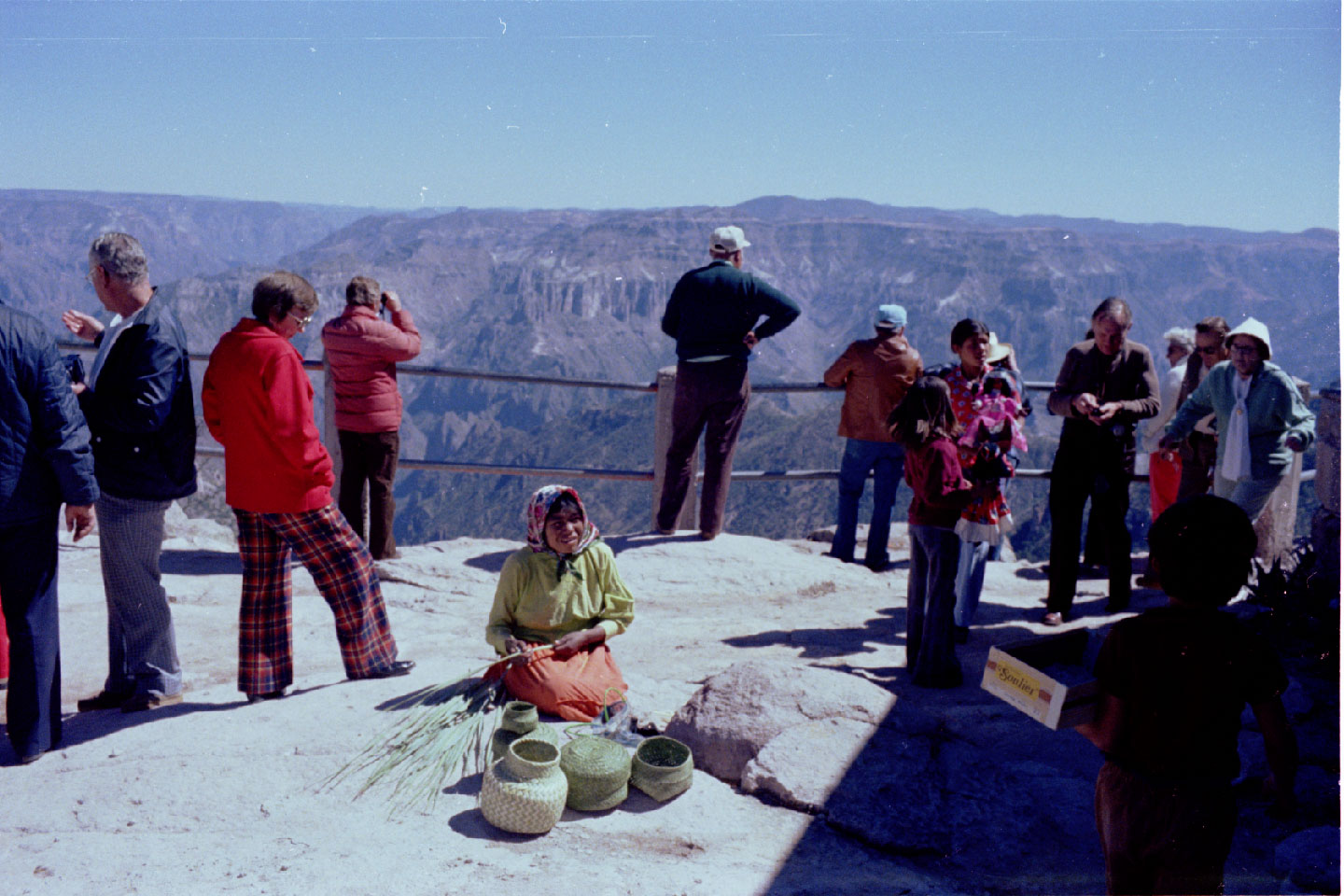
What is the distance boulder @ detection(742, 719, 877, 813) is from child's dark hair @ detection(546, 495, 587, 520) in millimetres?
930

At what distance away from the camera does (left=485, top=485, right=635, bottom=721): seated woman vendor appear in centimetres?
Result: 343

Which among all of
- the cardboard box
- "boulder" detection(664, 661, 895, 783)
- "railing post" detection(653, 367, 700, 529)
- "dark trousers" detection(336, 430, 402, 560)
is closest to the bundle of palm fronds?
"boulder" detection(664, 661, 895, 783)

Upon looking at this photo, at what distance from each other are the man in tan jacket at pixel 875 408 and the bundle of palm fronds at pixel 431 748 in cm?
301

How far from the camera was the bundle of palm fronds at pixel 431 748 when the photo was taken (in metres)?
2.99

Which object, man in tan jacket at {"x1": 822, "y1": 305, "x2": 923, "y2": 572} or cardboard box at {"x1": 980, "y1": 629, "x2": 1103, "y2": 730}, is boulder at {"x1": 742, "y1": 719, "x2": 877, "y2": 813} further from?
man in tan jacket at {"x1": 822, "y1": 305, "x2": 923, "y2": 572}

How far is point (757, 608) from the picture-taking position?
551cm

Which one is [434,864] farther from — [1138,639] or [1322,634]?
[1322,634]

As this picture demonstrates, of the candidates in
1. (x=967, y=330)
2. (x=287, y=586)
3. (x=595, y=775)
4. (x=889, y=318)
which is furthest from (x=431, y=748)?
(x=889, y=318)

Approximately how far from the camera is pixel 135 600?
365cm


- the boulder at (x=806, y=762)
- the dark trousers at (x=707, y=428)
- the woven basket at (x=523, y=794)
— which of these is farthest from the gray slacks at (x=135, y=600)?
the dark trousers at (x=707, y=428)

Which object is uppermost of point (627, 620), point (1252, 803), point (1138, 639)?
point (1138, 639)

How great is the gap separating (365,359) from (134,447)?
203 cm

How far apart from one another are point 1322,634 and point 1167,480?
1.62 m

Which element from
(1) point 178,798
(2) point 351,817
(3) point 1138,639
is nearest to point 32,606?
(1) point 178,798
